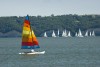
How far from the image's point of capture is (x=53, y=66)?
81.5m

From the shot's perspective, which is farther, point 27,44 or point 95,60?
point 27,44

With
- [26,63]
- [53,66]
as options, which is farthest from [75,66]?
[26,63]

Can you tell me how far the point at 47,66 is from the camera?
270ft

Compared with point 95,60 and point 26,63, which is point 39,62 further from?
point 95,60

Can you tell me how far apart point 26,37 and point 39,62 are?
1387cm

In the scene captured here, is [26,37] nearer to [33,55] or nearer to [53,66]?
[33,55]

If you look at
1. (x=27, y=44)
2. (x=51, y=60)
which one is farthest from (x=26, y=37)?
(x=51, y=60)

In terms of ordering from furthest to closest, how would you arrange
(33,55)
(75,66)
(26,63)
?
(33,55)
(26,63)
(75,66)

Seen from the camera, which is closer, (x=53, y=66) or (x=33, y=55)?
(x=53, y=66)

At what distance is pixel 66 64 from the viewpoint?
276ft

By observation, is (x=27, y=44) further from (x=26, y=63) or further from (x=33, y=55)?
(x=26, y=63)

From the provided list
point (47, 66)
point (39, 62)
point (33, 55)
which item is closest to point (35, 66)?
point (47, 66)

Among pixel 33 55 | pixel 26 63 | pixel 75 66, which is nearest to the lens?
pixel 75 66

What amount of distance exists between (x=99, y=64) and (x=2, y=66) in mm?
12536
